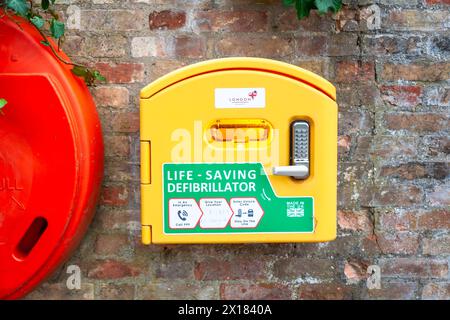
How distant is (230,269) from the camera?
6.51 ft

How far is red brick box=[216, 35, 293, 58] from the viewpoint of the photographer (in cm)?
192

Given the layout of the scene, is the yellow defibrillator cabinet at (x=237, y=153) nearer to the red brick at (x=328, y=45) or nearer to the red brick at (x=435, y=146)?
the red brick at (x=328, y=45)

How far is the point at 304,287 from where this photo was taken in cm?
199

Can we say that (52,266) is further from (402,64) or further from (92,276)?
(402,64)

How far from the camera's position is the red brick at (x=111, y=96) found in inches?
75.8

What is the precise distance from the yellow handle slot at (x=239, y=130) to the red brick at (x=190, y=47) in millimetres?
358

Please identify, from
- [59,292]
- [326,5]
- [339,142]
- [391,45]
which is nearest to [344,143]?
[339,142]

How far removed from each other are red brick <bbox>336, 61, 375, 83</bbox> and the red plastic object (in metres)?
0.87

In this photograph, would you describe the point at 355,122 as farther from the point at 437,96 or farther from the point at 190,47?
the point at 190,47

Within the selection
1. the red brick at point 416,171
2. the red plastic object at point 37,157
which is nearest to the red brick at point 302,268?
the red brick at point 416,171

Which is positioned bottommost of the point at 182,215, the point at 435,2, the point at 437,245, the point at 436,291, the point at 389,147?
the point at 436,291

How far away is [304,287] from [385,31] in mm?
941

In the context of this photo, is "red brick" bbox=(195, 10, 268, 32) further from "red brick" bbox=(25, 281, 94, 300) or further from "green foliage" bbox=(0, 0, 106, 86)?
"red brick" bbox=(25, 281, 94, 300)

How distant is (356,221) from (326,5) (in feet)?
2.47
